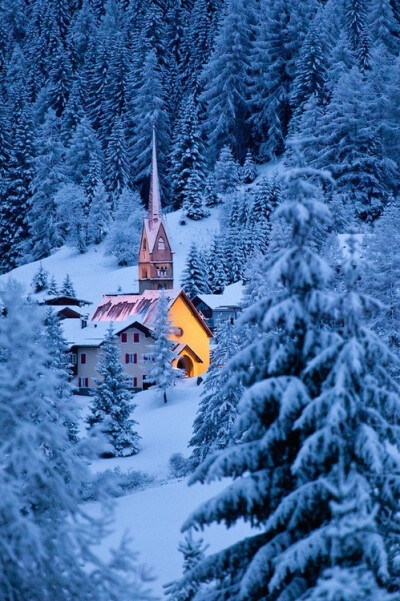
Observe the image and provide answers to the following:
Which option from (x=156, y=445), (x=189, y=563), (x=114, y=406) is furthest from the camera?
(x=156, y=445)

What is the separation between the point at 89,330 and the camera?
5394 centimetres

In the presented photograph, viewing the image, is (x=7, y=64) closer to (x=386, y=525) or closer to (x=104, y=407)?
(x=104, y=407)

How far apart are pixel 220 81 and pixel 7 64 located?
1971 inches

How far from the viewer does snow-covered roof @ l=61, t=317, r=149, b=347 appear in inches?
2022

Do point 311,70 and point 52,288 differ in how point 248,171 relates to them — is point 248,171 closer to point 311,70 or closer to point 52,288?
point 311,70

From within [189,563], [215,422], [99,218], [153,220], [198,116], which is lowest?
[215,422]

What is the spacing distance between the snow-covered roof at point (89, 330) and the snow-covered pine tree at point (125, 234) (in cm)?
1383

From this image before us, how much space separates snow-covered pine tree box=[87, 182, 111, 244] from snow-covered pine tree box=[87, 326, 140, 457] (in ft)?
115

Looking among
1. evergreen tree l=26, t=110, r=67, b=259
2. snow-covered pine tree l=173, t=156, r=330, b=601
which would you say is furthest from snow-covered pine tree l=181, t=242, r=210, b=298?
snow-covered pine tree l=173, t=156, r=330, b=601

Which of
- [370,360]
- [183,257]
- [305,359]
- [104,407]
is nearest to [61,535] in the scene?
[305,359]

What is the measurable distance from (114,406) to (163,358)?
8926mm

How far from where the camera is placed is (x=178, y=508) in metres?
21.8

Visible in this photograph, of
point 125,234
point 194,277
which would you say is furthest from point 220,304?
point 125,234

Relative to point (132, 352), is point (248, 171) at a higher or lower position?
higher
